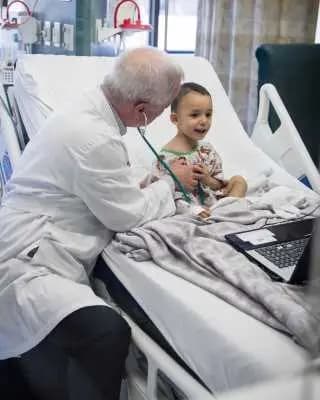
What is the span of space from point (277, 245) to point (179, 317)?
0.36m

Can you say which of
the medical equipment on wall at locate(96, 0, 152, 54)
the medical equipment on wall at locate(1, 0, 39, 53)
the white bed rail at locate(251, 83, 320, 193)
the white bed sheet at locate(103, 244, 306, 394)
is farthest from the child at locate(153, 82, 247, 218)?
the medical equipment on wall at locate(1, 0, 39, 53)

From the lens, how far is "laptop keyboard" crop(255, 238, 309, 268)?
4.38ft

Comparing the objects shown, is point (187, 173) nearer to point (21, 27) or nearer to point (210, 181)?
point (210, 181)

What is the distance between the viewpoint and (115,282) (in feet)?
5.01

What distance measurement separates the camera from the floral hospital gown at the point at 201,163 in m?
1.84

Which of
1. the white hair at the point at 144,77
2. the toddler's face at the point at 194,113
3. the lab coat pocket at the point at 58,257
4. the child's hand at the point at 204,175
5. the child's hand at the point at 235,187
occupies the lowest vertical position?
the lab coat pocket at the point at 58,257

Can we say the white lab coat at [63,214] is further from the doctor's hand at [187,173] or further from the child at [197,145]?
the child at [197,145]

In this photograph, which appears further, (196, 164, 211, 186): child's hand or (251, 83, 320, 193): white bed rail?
(251, 83, 320, 193): white bed rail

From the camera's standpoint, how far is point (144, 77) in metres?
1.50

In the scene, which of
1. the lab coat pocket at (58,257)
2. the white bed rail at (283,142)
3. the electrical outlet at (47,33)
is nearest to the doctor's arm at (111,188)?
the lab coat pocket at (58,257)

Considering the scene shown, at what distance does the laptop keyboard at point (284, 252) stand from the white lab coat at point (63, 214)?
342 mm

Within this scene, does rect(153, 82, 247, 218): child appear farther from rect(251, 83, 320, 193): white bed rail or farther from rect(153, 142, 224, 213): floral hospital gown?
rect(251, 83, 320, 193): white bed rail

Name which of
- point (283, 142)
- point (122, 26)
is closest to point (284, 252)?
point (283, 142)

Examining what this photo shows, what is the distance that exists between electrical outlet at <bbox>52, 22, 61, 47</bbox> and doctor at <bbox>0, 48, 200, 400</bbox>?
1.47m
